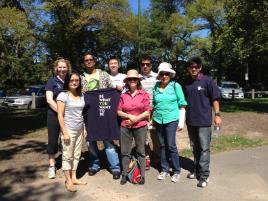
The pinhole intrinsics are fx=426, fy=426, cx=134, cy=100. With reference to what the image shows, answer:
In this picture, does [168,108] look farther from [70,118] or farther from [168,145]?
[70,118]

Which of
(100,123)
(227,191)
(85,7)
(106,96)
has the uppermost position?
(85,7)

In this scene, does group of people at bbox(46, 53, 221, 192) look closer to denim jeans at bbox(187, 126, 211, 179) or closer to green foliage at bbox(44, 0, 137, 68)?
denim jeans at bbox(187, 126, 211, 179)

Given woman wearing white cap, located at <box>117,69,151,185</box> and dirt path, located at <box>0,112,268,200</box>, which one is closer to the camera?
woman wearing white cap, located at <box>117,69,151,185</box>

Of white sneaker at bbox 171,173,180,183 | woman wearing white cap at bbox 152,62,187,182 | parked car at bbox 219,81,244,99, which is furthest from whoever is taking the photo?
parked car at bbox 219,81,244,99

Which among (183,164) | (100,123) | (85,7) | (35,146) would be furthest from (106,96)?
(85,7)

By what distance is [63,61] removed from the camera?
21.2ft

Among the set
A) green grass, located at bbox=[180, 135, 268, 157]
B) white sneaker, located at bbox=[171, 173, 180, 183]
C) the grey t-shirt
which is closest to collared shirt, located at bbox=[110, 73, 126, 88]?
the grey t-shirt

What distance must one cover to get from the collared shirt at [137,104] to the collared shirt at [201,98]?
66cm

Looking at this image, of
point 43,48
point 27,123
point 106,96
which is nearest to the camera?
point 106,96

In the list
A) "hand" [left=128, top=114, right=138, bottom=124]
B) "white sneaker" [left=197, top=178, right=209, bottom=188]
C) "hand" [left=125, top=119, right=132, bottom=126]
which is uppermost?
"hand" [left=128, top=114, right=138, bottom=124]

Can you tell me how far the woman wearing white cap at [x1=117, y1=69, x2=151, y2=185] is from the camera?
6.22 m

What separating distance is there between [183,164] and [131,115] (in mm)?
1933

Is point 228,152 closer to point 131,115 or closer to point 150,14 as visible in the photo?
point 131,115

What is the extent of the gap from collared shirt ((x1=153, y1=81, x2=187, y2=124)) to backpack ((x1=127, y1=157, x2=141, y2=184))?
2.41ft
